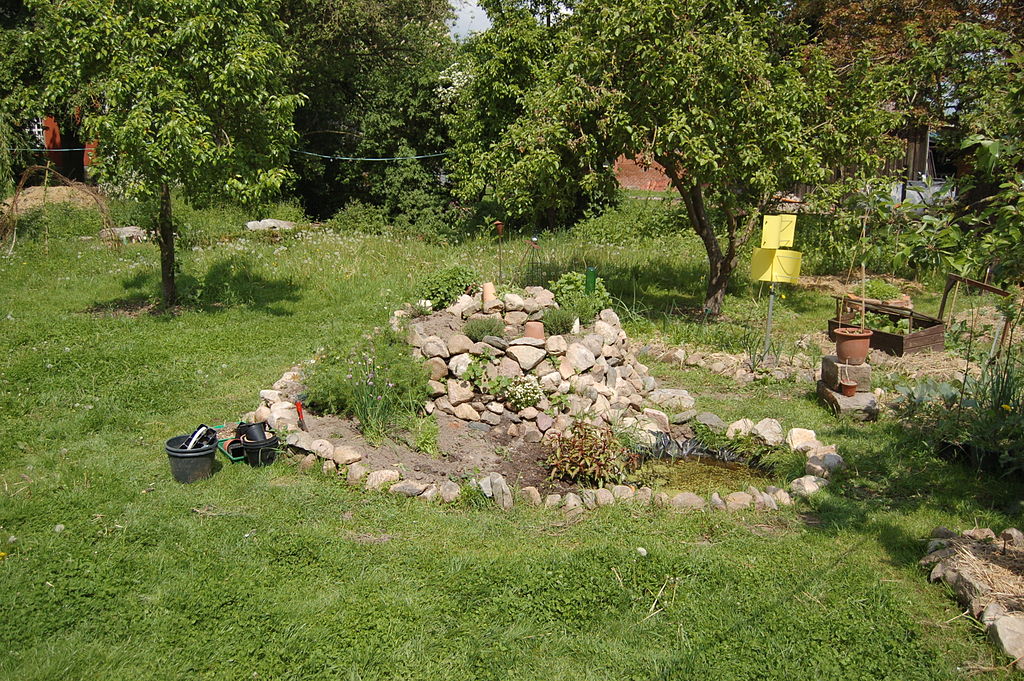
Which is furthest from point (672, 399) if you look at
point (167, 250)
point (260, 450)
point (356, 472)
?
point (167, 250)

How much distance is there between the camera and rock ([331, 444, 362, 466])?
5676 millimetres

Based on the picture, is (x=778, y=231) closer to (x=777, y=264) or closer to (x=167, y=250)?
(x=777, y=264)

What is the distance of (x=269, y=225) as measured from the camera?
52.9 ft

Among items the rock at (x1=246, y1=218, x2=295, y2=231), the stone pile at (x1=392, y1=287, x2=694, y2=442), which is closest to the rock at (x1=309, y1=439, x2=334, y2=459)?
the stone pile at (x1=392, y1=287, x2=694, y2=442)

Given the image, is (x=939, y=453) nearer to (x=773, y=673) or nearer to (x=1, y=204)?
(x=773, y=673)

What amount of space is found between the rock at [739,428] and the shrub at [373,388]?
9.27ft

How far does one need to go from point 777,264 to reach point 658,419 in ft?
8.95

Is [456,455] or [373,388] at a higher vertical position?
[373,388]

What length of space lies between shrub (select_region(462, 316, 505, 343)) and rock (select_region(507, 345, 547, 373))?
240 millimetres

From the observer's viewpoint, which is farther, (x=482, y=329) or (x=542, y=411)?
(x=482, y=329)

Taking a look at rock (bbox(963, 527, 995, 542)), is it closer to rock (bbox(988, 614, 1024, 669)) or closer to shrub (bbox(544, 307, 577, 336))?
rock (bbox(988, 614, 1024, 669))

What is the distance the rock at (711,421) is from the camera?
22.6ft

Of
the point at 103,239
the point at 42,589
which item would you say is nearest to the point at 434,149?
the point at 103,239

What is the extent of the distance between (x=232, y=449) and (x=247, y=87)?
221 inches
